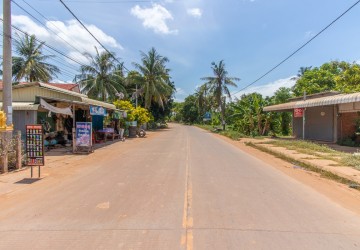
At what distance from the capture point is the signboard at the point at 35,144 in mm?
9969

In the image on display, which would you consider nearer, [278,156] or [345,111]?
[278,156]

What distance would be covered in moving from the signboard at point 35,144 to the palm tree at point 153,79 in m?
39.2

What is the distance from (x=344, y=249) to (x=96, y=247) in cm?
357

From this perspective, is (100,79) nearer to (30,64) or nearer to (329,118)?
(30,64)

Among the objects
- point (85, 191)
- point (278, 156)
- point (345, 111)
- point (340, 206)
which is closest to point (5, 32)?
point (85, 191)

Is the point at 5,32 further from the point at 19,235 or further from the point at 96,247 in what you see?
the point at 96,247

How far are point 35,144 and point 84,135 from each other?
745cm

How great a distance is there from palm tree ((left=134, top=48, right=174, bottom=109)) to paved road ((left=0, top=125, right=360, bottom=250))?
40012 mm

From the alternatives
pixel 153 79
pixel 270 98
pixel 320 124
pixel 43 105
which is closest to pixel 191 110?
pixel 153 79

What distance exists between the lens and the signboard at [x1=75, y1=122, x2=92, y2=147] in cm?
1738

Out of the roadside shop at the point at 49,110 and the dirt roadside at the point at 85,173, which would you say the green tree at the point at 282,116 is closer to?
Answer: the roadside shop at the point at 49,110

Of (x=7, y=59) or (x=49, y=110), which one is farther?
(x=49, y=110)

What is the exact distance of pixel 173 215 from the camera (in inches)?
235

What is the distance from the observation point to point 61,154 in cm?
1680
